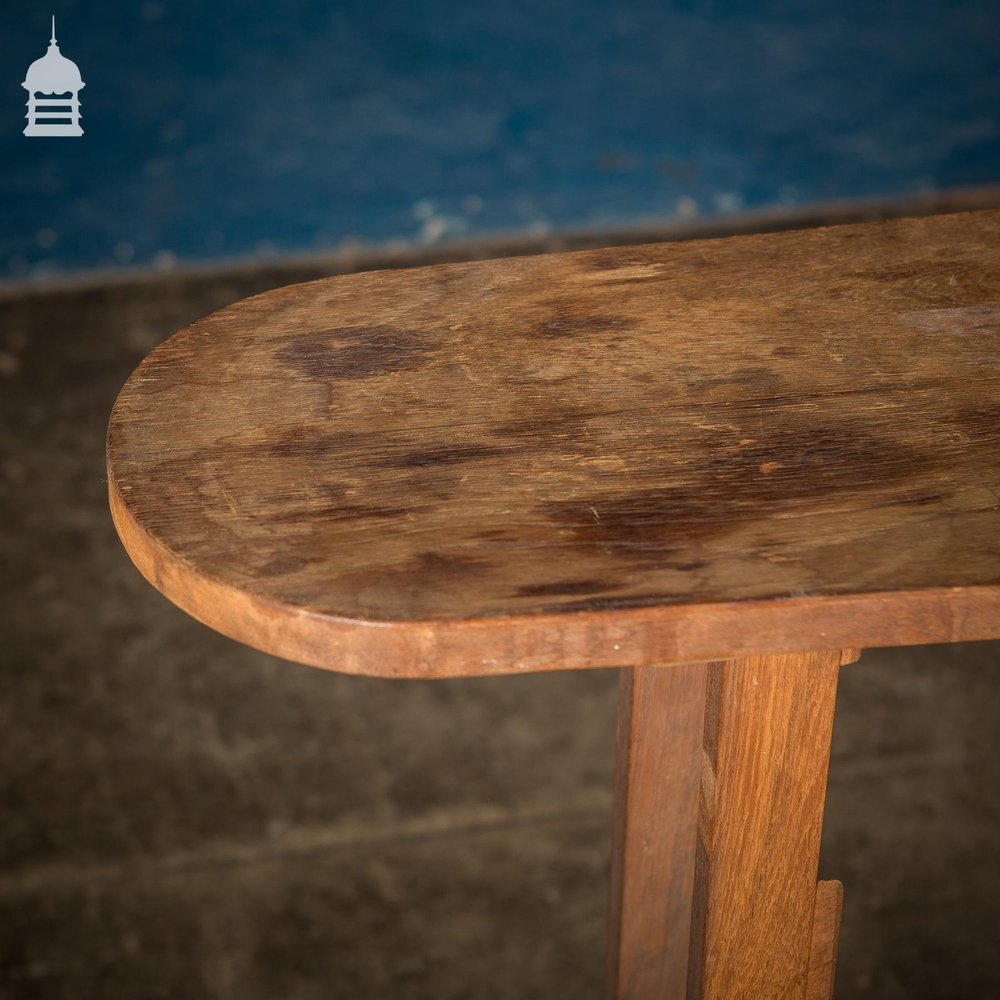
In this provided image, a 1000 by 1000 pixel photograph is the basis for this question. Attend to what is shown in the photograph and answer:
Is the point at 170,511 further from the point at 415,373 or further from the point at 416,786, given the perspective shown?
the point at 416,786

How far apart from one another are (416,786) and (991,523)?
1270 millimetres


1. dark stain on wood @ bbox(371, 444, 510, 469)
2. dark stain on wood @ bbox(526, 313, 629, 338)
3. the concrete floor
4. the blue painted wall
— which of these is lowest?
the concrete floor

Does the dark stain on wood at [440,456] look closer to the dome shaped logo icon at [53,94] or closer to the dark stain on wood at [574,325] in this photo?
the dark stain on wood at [574,325]

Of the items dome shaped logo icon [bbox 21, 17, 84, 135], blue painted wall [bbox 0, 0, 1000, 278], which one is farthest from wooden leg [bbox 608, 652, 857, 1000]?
dome shaped logo icon [bbox 21, 17, 84, 135]

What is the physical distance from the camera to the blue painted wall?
3.39 meters

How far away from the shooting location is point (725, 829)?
3.04 ft

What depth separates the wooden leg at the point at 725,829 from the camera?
0.90m

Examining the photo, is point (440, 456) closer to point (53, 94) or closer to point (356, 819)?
point (356, 819)

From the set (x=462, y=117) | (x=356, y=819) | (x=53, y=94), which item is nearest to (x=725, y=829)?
(x=356, y=819)

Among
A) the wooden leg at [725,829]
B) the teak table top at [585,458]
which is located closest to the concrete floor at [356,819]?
the wooden leg at [725,829]

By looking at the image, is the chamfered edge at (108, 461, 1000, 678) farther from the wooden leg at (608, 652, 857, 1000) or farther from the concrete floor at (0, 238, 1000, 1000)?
the concrete floor at (0, 238, 1000, 1000)

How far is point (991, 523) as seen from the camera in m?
0.75

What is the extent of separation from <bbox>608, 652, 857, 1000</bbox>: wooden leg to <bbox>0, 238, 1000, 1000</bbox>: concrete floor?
20.7 inches

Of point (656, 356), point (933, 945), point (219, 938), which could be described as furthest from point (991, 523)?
point (219, 938)
